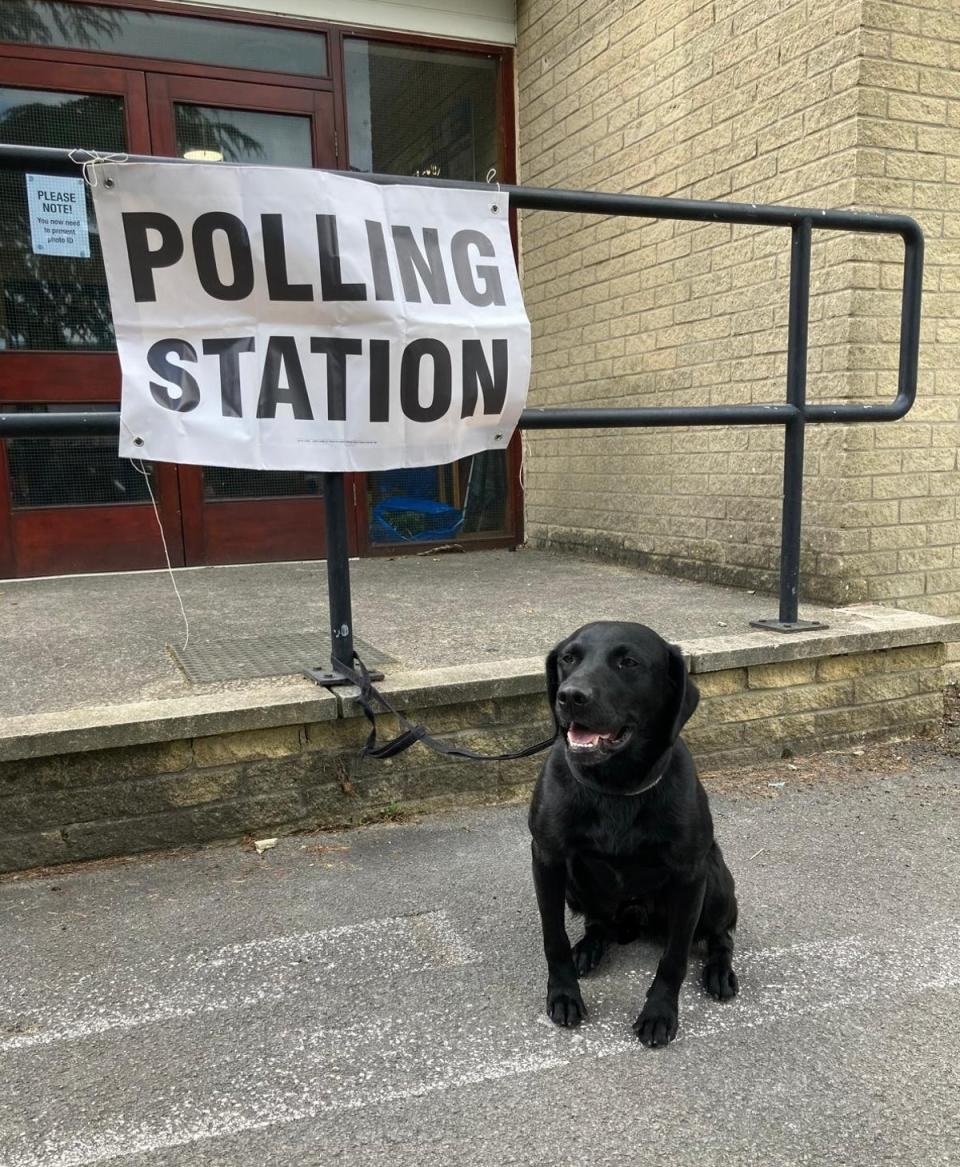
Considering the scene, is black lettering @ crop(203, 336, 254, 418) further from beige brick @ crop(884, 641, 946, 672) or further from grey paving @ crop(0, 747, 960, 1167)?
beige brick @ crop(884, 641, 946, 672)

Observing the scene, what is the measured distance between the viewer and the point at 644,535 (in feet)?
18.3

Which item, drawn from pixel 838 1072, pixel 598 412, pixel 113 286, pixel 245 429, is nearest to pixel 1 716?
pixel 245 429

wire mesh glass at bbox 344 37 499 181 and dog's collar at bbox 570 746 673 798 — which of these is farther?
wire mesh glass at bbox 344 37 499 181

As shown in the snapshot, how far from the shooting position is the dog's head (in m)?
1.84

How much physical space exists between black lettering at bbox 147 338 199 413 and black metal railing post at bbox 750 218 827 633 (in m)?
2.23

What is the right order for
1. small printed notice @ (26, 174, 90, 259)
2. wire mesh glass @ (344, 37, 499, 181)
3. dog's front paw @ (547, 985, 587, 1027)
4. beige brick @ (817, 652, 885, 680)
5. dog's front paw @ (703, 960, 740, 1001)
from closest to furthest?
dog's front paw @ (547, 985, 587, 1027) < dog's front paw @ (703, 960, 740, 1001) < beige brick @ (817, 652, 885, 680) < small printed notice @ (26, 174, 90, 259) < wire mesh glass @ (344, 37, 499, 181)

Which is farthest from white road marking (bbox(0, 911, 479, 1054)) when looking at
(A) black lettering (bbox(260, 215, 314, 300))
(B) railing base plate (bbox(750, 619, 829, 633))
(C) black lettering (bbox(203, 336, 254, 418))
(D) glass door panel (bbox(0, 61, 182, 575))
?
(D) glass door panel (bbox(0, 61, 182, 575))

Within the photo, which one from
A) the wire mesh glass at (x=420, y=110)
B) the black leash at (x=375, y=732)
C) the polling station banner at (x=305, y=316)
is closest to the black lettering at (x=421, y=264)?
the polling station banner at (x=305, y=316)

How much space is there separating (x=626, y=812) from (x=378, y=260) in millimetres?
1858

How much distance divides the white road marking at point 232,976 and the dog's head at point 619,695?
702 mm

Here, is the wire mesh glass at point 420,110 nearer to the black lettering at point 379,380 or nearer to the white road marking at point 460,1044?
the black lettering at point 379,380

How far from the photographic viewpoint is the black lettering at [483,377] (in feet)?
9.77

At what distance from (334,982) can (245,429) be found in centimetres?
159

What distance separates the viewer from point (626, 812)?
194 centimetres
